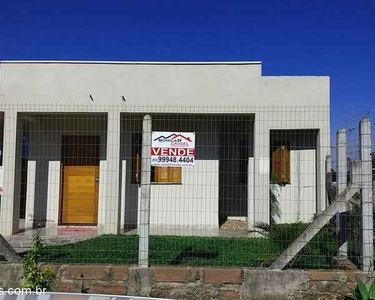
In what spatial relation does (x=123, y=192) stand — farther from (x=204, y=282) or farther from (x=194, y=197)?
(x=204, y=282)

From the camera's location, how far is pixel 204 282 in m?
6.05

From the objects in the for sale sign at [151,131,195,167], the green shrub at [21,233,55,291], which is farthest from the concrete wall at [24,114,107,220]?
the green shrub at [21,233,55,291]

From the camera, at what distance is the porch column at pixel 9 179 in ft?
34.9

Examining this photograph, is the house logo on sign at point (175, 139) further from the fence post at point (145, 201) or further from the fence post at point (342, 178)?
the fence post at point (342, 178)

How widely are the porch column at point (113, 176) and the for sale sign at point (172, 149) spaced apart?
4.48m

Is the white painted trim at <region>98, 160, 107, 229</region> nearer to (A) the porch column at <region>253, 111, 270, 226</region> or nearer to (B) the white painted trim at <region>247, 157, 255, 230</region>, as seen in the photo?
(B) the white painted trim at <region>247, 157, 255, 230</region>

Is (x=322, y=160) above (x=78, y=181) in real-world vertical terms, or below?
above

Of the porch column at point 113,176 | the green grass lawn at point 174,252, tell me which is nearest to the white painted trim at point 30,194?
the porch column at point 113,176

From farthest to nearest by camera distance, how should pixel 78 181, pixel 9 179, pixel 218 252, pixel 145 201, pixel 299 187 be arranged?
pixel 78 181 → pixel 299 187 → pixel 9 179 → pixel 218 252 → pixel 145 201

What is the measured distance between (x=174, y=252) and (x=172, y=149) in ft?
6.24

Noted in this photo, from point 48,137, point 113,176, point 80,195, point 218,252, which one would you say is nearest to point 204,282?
point 218,252

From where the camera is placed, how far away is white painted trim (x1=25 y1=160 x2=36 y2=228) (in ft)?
39.7

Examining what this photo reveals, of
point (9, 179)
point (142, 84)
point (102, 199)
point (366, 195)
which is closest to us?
point (366, 195)

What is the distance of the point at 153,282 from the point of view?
6.12 meters
